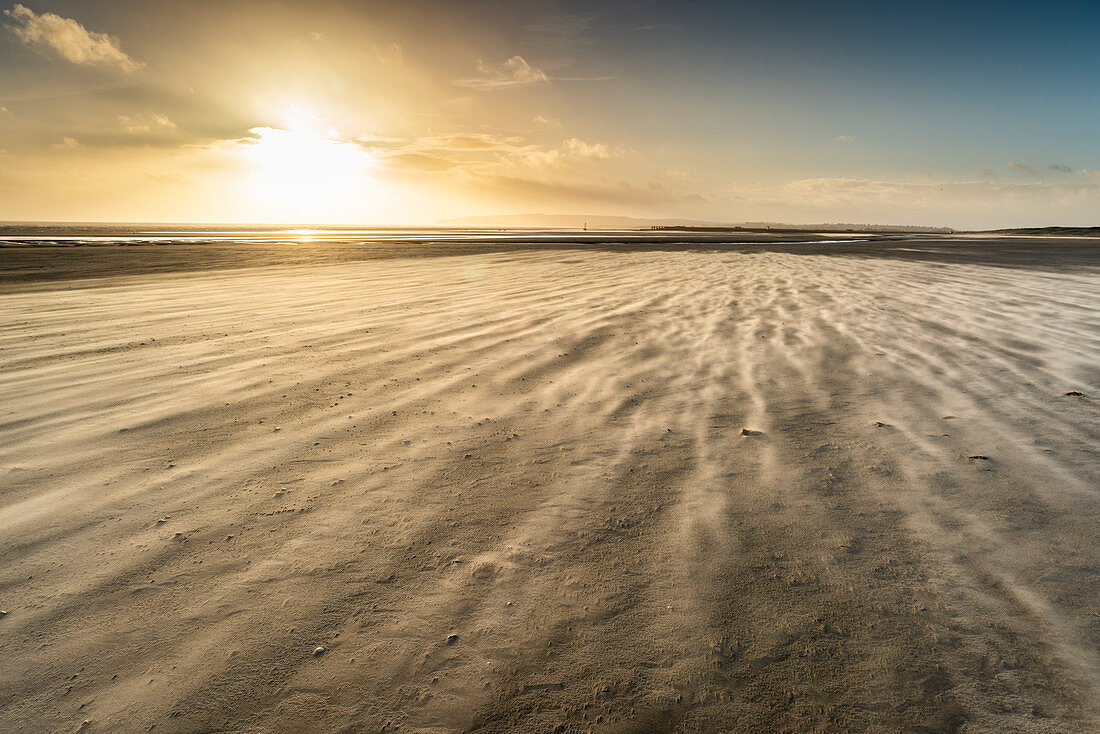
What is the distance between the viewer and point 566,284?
10062 mm

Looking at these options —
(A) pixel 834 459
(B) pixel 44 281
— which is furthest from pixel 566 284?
(B) pixel 44 281

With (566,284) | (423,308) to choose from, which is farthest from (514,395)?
(566,284)

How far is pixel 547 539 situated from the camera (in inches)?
85.1

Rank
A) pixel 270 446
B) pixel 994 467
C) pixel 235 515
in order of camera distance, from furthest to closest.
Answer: pixel 270 446 < pixel 994 467 < pixel 235 515

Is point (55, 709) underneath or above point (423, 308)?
underneath

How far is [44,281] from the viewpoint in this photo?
11500mm

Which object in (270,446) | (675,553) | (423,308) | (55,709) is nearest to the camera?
(55,709)

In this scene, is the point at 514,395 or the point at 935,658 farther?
the point at 514,395

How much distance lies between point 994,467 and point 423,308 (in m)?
6.35

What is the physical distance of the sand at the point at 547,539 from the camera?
146 cm

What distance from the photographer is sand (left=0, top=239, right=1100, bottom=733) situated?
146 cm

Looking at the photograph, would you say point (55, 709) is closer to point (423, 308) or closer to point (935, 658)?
point (935, 658)

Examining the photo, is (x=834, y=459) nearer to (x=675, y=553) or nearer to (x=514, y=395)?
(x=675, y=553)

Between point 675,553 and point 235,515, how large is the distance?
6.40 ft
